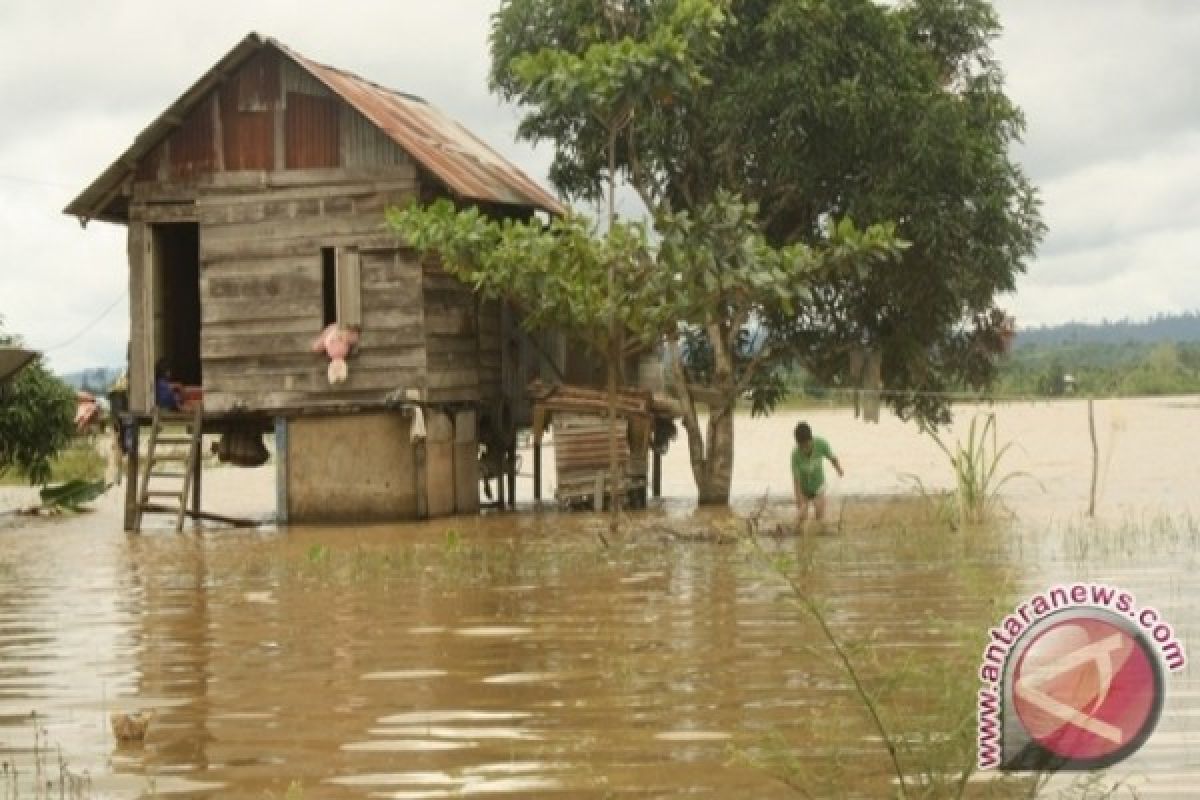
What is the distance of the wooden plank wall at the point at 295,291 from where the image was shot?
2167cm

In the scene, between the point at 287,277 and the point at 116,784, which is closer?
the point at 116,784

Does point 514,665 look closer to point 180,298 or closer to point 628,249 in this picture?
point 628,249

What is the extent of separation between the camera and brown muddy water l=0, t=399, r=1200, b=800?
6965 mm

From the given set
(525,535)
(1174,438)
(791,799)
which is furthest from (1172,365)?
(791,799)

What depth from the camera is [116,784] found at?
7.08m

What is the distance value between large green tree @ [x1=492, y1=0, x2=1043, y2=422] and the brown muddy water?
5087 mm

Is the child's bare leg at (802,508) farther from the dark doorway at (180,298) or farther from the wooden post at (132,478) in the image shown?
the dark doorway at (180,298)

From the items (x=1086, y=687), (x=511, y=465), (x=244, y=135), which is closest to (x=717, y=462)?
(x=511, y=465)

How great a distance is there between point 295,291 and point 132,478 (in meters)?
2.84

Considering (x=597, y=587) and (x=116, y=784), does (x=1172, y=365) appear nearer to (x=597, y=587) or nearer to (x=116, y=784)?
(x=597, y=587)

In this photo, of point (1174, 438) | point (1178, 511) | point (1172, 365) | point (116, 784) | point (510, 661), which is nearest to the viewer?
point (116, 784)

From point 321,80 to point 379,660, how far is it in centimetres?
1248

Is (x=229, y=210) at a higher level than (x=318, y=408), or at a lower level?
higher

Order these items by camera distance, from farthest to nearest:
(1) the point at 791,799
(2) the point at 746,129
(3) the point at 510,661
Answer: (2) the point at 746,129
(3) the point at 510,661
(1) the point at 791,799
